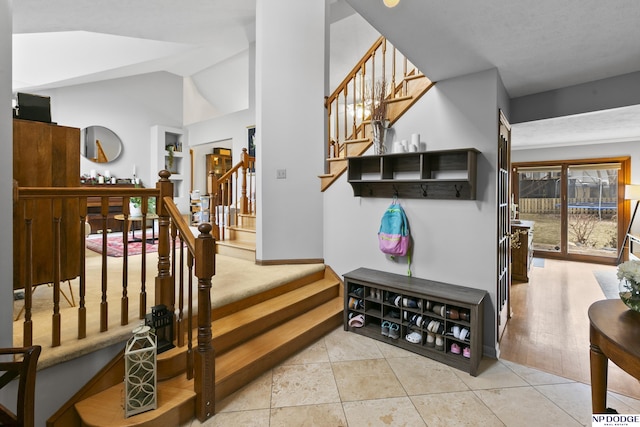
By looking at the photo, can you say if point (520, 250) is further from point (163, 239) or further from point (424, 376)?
point (163, 239)

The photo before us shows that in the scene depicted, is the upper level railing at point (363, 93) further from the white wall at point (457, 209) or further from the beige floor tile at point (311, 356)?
the beige floor tile at point (311, 356)

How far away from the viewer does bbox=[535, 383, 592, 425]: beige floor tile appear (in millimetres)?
1957

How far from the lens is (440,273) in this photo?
295 centimetres

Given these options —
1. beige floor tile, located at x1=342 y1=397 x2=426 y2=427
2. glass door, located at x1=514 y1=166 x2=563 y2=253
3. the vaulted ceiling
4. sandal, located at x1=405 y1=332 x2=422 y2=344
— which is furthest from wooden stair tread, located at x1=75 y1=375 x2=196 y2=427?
glass door, located at x1=514 y1=166 x2=563 y2=253

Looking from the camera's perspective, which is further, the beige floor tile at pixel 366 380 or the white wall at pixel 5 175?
the beige floor tile at pixel 366 380

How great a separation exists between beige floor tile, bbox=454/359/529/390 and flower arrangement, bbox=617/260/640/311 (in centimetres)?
119

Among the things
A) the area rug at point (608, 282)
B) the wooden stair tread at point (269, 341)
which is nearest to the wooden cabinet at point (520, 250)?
the area rug at point (608, 282)

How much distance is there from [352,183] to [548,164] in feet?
17.8

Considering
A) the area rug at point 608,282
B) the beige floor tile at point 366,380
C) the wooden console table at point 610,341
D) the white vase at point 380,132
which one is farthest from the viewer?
the area rug at point 608,282

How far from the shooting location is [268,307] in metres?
2.88

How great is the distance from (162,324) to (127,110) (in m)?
7.06

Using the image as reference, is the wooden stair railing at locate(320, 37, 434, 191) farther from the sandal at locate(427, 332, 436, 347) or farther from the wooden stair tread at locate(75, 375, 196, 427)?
the wooden stair tread at locate(75, 375, 196, 427)

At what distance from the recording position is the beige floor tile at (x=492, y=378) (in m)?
2.28

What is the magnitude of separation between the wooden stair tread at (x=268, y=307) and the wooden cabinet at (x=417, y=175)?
1.13m
